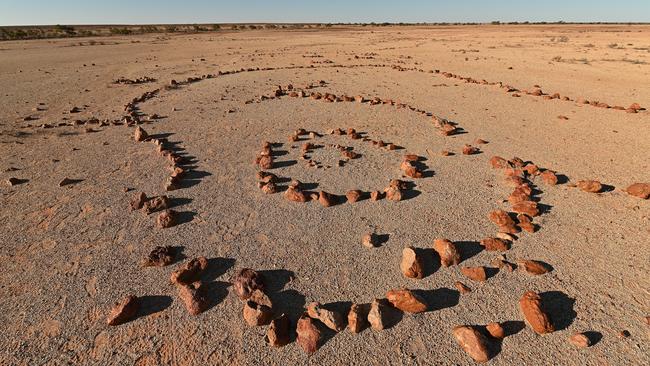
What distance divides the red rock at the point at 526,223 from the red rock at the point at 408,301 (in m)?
1.89

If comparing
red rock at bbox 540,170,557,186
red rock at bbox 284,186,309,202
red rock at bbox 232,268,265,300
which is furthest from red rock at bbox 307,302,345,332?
red rock at bbox 540,170,557,186

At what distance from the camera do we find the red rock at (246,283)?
133 inches

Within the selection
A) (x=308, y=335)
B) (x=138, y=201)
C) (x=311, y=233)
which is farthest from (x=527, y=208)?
(x=138, y=201)

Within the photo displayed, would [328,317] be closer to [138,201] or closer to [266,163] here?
[138,201]

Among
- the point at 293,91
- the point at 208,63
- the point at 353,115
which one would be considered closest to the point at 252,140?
the point at 353,115

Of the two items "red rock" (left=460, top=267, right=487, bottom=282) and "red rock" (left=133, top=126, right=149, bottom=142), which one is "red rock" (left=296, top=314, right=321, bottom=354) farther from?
"red rock" (left=133, top=126, right=149, bottom=142)

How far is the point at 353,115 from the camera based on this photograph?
372 inches

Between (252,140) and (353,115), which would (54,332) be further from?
(353,115)

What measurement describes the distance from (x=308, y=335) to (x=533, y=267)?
2276mm

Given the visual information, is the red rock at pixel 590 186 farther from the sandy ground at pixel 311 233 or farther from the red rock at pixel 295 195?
the red rock at pixel 295 195

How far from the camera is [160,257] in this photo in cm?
384

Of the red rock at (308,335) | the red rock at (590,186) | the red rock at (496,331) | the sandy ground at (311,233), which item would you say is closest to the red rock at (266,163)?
the sandy ground at (311,233)

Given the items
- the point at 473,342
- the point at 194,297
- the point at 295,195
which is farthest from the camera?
the point at 295,195

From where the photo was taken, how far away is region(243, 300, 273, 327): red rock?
10.0 ft
